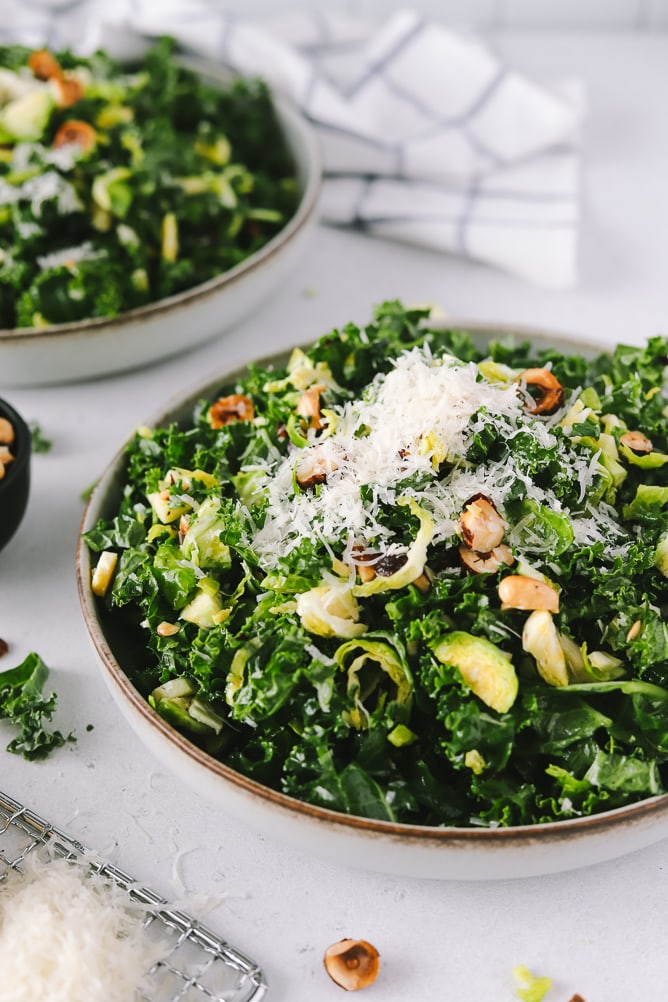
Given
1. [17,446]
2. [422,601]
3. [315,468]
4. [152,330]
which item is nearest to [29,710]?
[17,446]

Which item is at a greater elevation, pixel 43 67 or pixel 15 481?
pixel 43 67

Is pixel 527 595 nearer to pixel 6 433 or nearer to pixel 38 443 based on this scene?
pixel 6 433

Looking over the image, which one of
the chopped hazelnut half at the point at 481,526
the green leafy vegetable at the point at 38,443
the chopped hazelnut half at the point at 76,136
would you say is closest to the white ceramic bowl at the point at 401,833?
A: the chopped hazelnut half at the point at 481,526

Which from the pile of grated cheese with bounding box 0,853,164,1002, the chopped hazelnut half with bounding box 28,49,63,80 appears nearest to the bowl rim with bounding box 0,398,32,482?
the pile of grated cheese with bounding box 0,853,164,1002

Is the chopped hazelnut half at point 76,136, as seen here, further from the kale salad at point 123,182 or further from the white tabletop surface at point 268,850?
the white tabletop surface at point 268,850

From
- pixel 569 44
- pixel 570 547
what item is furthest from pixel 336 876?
pixel 569 44

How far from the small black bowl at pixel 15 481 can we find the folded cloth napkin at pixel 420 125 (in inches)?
66.9

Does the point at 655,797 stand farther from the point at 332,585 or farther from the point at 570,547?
the point at 332,585

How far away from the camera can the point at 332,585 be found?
190cm

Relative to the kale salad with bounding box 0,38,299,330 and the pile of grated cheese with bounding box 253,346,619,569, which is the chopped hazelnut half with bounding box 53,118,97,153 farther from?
the pile of grated cheese with bounding box 253,346,619,569

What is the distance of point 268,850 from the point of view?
2.03m

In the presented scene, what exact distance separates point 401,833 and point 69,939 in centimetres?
56

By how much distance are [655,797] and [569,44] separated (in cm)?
422

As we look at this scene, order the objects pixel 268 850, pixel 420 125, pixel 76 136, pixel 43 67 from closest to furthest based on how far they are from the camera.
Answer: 1. pixel 268 850
2. pixel 76 136
3. pixel 43 67
4. pixel 420 125
